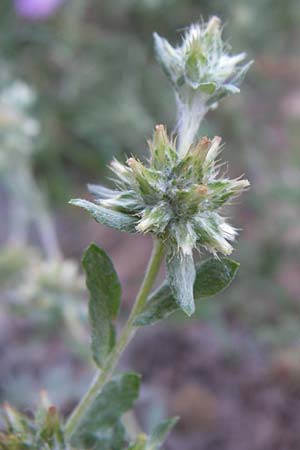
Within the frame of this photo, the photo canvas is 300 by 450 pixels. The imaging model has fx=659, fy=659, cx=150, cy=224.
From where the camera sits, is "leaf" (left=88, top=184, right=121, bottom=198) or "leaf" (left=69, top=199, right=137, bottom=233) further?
"leaf" (left=88, top=184, right=121, bottom=198)

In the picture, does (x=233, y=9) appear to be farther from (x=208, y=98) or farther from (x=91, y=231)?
(x=208, y=98)

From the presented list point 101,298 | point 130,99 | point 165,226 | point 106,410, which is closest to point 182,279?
point 165,226

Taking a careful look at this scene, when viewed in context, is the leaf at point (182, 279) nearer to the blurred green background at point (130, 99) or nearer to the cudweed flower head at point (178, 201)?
the cudweed flower head at point (178, 201)

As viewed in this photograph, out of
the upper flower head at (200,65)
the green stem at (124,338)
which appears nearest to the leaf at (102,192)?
the green stem at (124,338)

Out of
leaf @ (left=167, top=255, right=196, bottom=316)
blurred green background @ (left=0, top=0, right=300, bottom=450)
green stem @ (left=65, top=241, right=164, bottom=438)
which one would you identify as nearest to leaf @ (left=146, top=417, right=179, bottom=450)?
green stem @ (left=65, top=241, right=164, bottom=438)

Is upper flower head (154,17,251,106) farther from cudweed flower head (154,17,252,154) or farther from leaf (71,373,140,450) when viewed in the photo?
leaf (71,373,140,450)

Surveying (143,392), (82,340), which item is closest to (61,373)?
(82,340)
